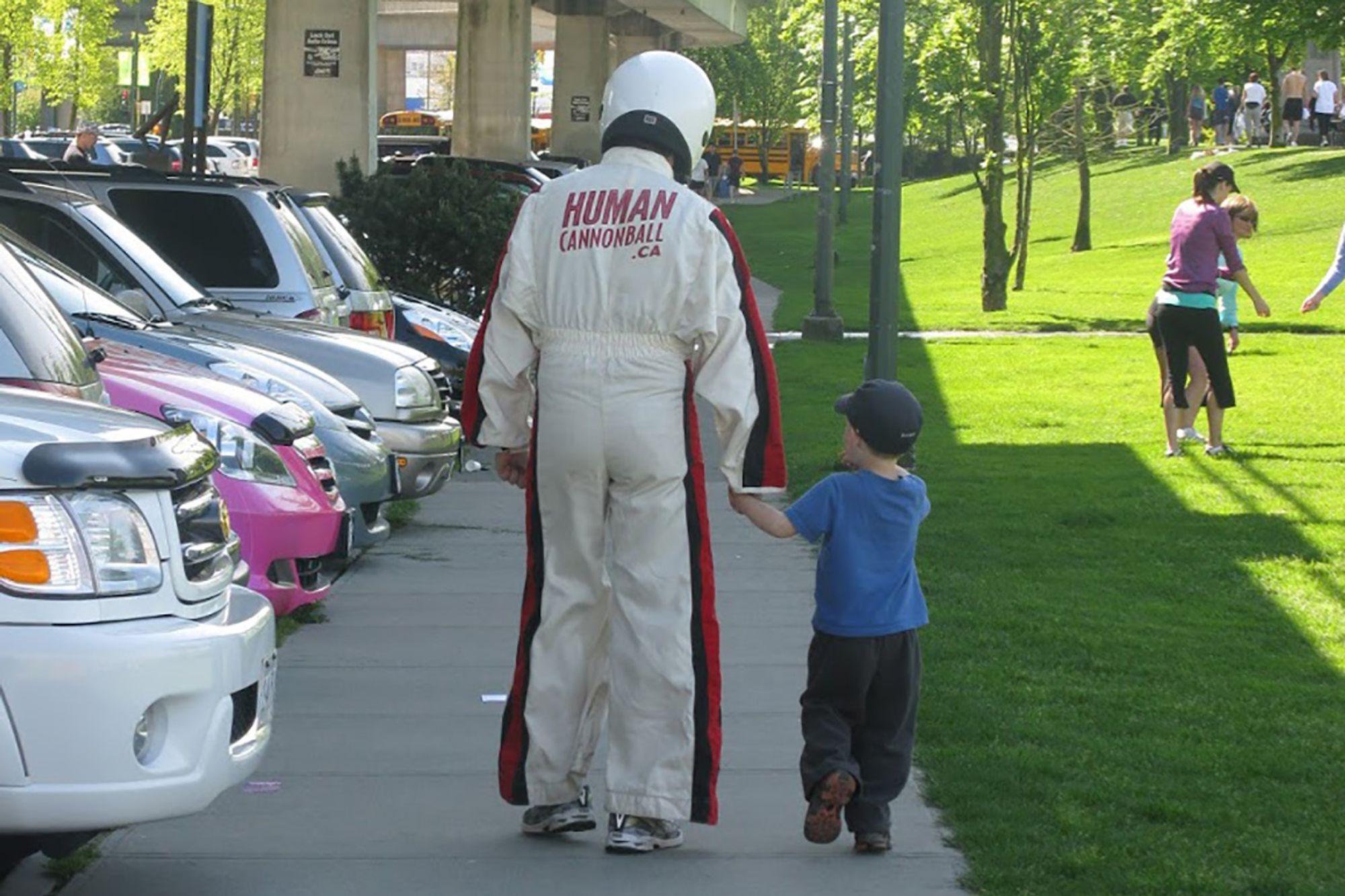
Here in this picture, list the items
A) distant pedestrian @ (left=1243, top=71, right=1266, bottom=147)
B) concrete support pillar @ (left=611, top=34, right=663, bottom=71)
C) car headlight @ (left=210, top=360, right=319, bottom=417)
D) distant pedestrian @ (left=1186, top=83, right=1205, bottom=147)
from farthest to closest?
concrete support pillar @ (left=611, top=34, right=663, bottom=71), distant pedestrian @ (left=1186, top=83, right=1205, bottom=147), distant pedestrian @ (left=1243, top=71, right=1266, bottom=147), car headlight @ (left=210, top=360, right=319, bottom=417)

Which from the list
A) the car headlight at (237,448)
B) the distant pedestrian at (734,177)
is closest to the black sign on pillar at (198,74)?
the car headlight at (237,448)

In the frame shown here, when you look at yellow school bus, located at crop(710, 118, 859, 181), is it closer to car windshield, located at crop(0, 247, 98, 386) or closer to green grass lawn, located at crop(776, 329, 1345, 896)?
green grass lawn, located at crop(776, 329, 1345, 896)

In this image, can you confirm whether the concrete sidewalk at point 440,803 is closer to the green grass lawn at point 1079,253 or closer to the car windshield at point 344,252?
the car windshield at point 344,252

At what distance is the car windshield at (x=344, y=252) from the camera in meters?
14.4

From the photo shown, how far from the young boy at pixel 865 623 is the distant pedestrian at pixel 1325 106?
4721cm

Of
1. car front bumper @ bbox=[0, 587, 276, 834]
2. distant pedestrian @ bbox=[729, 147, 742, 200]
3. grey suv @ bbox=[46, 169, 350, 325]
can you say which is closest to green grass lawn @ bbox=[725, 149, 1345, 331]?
distant pedestrian @ bbox=[729, 147, 742, 200]

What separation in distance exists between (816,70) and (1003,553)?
50418mm

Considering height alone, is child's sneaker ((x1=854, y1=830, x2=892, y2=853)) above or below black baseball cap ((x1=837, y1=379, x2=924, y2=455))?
below

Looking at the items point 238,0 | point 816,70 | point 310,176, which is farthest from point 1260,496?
point 238,0

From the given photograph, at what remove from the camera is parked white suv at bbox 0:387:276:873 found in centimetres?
450

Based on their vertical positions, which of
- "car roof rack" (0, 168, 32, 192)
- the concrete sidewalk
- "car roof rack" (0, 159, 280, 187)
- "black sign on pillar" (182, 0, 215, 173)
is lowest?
the concrete sidewalk

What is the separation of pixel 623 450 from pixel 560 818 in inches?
39.5

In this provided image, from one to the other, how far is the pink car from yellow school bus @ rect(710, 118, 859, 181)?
78658 mm

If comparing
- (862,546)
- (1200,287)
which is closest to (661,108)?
(862,546)
